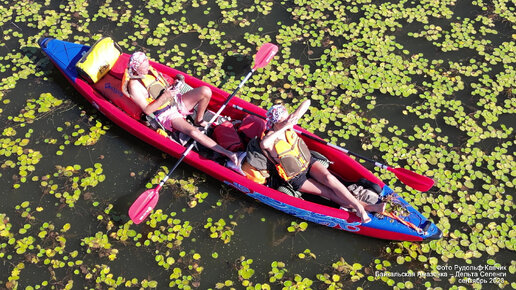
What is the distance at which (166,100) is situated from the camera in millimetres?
5125

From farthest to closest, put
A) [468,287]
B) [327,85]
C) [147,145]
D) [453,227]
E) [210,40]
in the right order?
[210,40] < [327,85] < [147,145] < [453,227] < [468,287]

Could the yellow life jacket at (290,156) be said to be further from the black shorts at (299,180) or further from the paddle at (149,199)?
the paddle at (149,199)

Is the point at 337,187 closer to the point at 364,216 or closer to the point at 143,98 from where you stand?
the point at 364,216

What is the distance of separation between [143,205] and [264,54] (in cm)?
249

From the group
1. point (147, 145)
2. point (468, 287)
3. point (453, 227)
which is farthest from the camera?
point (147, 145)

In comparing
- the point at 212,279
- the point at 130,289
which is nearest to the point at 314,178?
→ the point at 212,279

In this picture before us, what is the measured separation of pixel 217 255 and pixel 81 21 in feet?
13.8

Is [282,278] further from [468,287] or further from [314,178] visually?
[468,287]

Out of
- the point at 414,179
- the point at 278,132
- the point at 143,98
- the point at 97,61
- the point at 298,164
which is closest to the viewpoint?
the point at 278,132

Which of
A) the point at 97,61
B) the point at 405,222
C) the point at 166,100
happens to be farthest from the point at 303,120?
the point at 97,61

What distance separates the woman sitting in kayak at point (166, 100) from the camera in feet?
16.3

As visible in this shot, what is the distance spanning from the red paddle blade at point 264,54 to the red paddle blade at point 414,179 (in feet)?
7.01

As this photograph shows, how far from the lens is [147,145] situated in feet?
18.5

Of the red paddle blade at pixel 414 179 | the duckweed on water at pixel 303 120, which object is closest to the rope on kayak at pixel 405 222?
the duckweed on water at pixel 303 120
